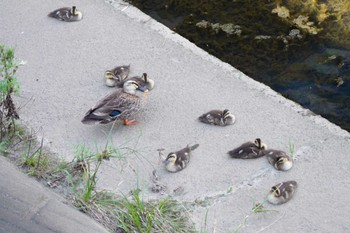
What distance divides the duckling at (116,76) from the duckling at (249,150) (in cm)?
123

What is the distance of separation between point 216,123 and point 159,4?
2851 mm

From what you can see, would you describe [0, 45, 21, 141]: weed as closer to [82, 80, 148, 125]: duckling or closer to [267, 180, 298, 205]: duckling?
[82, 80, 148, 125]: duckling

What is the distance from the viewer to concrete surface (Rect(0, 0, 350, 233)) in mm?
5344

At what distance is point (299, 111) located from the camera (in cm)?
620

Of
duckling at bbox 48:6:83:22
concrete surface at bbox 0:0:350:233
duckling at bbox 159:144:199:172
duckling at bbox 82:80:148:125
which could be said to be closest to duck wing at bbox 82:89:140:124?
duckling at bbox 82:80:148:125

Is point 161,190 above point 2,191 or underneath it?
underneath

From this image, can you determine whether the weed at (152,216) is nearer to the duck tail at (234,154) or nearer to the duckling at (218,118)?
the duck tail at (234,154)

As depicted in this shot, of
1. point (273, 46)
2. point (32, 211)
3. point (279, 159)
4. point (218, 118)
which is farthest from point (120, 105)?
point (32, 211)

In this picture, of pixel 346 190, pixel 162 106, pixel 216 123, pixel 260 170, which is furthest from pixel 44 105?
pixel 346 190

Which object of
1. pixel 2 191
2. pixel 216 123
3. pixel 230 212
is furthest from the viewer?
pixel 216 123

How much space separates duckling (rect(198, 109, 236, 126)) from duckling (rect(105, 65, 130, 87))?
0.79 m

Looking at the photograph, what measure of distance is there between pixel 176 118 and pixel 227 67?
0.81 metres

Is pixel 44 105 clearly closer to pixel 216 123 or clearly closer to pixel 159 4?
pixel 216 123

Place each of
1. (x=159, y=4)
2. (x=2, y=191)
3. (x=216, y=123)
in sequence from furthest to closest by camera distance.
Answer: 1. (x=159, y=4)
2. (x=216, y=123)
3. (x=2, y=191)
